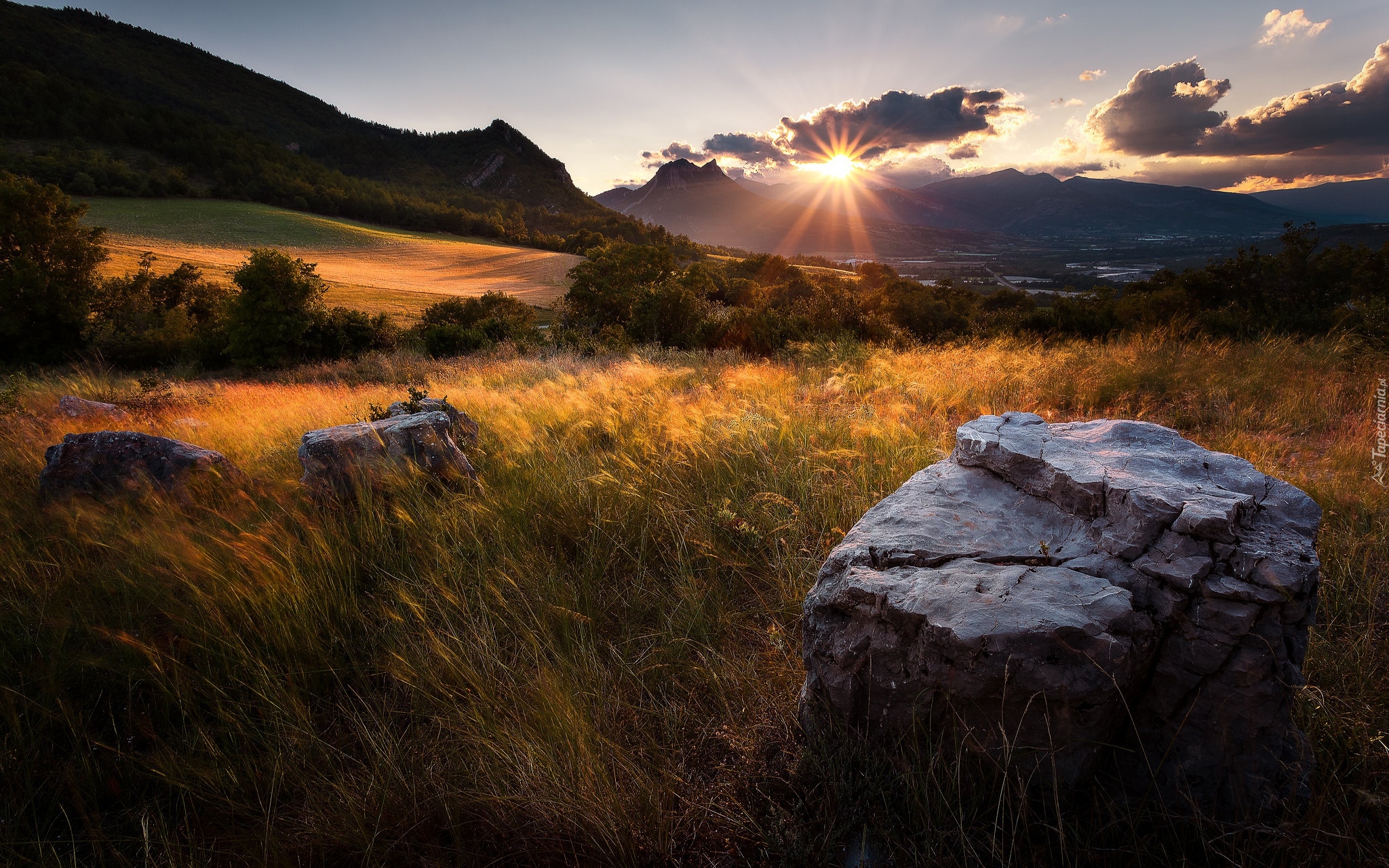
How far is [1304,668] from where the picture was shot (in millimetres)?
2131

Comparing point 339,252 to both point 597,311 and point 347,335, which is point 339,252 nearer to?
point 347,335

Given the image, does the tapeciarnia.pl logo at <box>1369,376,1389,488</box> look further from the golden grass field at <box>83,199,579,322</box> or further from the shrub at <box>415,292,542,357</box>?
the golden grass field at <box>83,199,579,322</box>

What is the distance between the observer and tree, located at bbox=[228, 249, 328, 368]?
17.5 m

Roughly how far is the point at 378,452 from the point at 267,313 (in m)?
19.0

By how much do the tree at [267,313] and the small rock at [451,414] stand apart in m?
17.0

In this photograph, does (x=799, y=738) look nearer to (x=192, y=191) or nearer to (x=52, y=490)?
(x=52, y=490)

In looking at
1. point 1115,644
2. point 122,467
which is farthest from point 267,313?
point 1115,644

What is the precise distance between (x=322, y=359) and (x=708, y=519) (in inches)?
832

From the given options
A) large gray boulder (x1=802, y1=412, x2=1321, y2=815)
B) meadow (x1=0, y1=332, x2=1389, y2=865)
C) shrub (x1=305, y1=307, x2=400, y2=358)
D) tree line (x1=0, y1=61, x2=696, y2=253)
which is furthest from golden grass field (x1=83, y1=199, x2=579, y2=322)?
large gray boulder (x1=802, y1=412, x2=1321, y2=815)

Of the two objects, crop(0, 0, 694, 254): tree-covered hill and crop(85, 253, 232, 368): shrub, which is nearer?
crop(85, 253, 232, 368): shrub

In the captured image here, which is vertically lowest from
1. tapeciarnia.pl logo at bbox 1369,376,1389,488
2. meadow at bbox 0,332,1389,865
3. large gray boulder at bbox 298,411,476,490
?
meadow at bbox 0,332,1389,865

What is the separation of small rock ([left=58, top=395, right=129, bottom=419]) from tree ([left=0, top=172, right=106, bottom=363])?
21.4 m

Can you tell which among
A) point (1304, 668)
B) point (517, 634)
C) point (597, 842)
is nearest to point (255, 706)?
point (517, 634)

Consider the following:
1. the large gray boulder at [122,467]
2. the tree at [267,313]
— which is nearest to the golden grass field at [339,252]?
the tree at [267,313]
